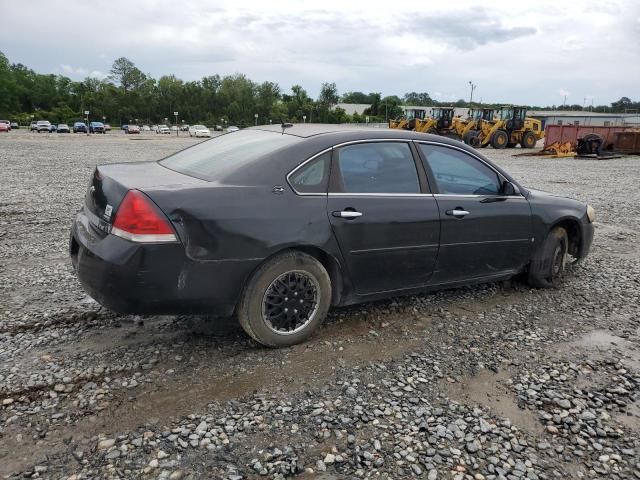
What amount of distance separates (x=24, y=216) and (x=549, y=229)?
7.38m

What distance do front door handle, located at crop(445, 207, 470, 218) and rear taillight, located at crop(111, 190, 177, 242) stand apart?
2226 mm

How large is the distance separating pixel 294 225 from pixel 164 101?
118269 mm

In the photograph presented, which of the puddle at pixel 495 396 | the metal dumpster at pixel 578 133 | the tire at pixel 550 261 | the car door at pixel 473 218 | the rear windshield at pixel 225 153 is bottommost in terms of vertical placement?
the puddle at pixel 495 396

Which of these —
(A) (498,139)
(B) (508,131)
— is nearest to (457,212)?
(A) (498,139)

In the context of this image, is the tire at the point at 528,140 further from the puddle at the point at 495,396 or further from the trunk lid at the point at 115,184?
the trunk lid at the point at 115,184

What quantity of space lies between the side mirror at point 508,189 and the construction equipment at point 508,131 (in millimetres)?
26025

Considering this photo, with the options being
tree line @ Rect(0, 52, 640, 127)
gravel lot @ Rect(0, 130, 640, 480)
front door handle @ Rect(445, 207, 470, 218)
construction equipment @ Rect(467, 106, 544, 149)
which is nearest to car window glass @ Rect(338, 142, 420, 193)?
front door handle @ Rect(445, 207, 470, 218)

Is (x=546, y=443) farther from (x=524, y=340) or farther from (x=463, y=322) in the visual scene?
(x=463, y=322)

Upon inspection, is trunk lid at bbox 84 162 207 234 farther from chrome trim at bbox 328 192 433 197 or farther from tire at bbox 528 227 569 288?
tire at bbox 528 227 569 288

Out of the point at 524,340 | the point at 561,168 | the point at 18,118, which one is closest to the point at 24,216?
the point at 524,340

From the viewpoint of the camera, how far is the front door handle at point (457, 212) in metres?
4.20

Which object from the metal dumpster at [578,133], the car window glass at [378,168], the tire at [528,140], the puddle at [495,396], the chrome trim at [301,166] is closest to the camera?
the puddle at [495,396]

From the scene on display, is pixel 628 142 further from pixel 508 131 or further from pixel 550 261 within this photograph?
pixel 550 261

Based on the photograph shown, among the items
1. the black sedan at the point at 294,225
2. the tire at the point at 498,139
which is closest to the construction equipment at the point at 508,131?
A: the tire at the point at 498,139
